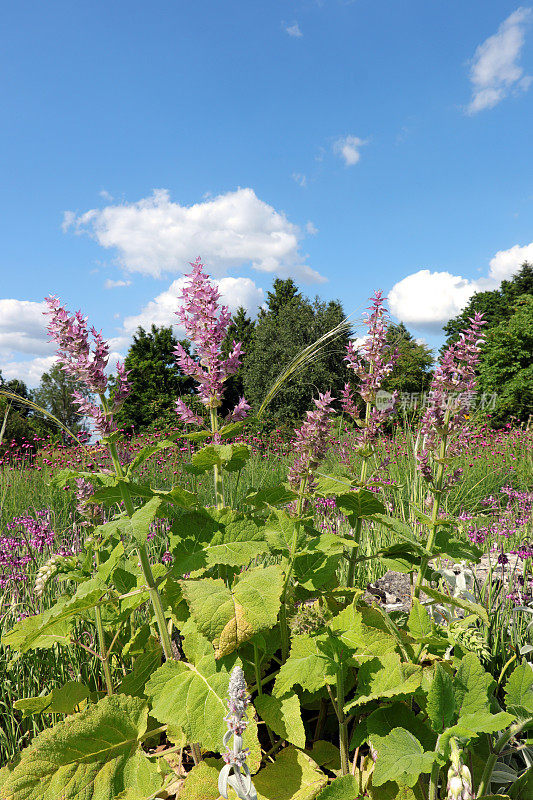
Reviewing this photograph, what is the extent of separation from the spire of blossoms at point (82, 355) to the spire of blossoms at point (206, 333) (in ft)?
0.90

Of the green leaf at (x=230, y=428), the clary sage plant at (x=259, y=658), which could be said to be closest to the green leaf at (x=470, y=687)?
the clary sage plant at (x=259, y=658)

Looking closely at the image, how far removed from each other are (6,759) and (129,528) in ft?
4.57

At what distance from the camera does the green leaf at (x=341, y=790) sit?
3.81 feet

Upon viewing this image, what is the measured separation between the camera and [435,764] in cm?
114

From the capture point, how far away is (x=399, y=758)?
1057mm

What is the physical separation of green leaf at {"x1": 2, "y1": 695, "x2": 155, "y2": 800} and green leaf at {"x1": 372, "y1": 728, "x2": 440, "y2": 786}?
722mm

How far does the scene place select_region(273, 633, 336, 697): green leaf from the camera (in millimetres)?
1290

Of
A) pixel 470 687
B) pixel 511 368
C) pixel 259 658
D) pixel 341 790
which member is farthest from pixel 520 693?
pixel 511 368

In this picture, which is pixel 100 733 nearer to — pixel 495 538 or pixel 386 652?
pixel 386 652

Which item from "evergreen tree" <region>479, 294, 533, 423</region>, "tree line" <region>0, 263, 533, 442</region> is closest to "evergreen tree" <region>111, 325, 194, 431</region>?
"tree line" <region>0, 263, 533, 442</region>

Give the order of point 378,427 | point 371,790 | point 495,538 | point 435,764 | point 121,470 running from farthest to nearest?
point 495,538, point 378,427, point 121,470, point 371,790, point 435,764

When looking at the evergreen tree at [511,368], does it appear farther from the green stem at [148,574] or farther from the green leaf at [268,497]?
the green stem at [148,574]

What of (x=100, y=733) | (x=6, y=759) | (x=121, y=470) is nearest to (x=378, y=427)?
(x=121, y=470)

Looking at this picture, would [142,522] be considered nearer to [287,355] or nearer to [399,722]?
[399,722]
